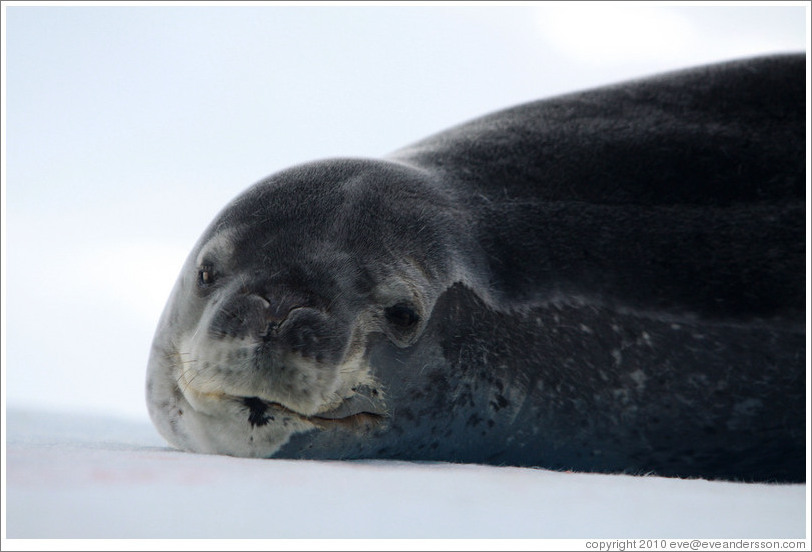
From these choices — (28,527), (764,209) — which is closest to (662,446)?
(764,209)

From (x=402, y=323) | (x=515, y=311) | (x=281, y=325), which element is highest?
(x=281, y=325)

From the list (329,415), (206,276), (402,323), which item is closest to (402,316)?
(402,323)

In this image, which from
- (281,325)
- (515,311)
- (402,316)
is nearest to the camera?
(281,325)

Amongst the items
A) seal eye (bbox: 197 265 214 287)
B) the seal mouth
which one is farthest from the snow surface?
seal eye (bbox: 197 265 214 287)

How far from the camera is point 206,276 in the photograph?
200cm

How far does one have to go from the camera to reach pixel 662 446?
7.00 ft

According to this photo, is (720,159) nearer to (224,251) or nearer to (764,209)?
(764,209)

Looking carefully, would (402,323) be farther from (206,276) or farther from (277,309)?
(206,276)

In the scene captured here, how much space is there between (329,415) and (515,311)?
559 millimetres

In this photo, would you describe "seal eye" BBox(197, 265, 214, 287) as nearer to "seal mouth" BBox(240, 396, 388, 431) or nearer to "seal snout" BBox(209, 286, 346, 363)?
"seal snout" BBox(209, 286, 346, 363)

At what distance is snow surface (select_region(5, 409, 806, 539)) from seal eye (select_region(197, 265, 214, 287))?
43cm

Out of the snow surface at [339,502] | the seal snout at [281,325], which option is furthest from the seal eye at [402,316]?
the snow surface at [339,502]

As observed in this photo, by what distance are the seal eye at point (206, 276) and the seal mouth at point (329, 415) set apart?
0.33 m

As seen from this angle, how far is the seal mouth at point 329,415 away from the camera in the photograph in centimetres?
179
